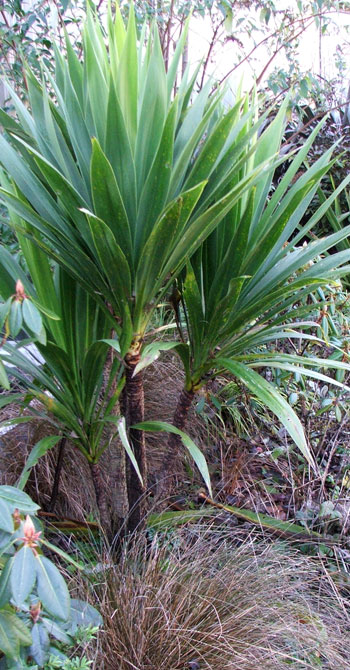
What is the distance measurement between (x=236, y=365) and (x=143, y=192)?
0.51m

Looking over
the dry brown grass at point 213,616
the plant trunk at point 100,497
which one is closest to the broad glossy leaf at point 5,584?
the dry brown grass at point 213,616

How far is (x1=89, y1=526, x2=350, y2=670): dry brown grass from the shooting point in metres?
1.40

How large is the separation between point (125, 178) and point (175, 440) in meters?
0.85

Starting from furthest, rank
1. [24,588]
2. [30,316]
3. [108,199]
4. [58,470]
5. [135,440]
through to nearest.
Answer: [58,470]
[135,440]
[108,199]
[30,316]
[24,588]

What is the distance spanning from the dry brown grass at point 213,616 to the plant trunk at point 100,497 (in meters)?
0.15

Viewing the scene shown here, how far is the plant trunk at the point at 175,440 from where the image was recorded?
1.72m

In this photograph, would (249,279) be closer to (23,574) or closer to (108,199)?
(108,199)

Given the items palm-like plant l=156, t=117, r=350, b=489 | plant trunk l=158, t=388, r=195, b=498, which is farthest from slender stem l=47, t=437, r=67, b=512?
palm-like plant l=156, t=117, r=350, b=489

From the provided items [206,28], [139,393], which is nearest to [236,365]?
[139,393]

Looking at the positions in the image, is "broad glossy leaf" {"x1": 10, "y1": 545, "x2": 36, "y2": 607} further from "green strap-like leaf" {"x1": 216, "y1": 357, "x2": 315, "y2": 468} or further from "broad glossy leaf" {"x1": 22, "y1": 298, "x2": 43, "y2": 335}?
"green strap-like leaf" {"x1": 216, "y1": 357, "x2": 315, "y2": 468}

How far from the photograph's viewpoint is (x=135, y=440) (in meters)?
1.73

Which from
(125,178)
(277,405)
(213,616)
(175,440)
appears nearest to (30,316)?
(125,178)

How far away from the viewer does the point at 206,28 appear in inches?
209

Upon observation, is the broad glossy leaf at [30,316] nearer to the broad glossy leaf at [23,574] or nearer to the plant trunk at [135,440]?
the broad glossy leaf at [23,574]
